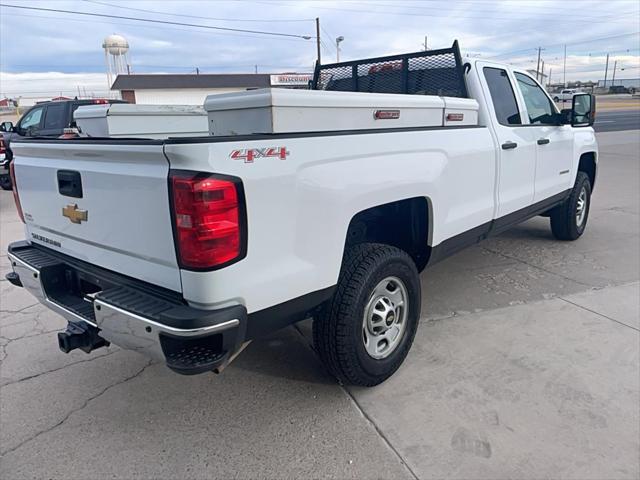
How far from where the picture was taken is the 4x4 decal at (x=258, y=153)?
2.13 meters

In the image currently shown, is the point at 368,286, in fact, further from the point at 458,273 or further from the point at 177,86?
the point at 177,86

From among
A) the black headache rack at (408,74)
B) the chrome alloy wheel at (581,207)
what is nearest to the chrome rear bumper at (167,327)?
the black headache rack at (408,74)

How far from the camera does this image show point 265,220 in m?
2.25

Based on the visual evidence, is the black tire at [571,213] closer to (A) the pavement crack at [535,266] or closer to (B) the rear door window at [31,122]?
(A) the pavement crack at [535,266]

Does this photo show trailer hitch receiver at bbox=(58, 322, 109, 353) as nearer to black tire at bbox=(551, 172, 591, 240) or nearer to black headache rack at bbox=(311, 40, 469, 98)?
black headache rack at bbox=(311, 40, 469, 98)

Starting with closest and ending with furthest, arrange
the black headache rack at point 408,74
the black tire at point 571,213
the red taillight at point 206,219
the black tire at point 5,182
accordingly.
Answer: the red taillight at point 206,219 → the black headache rack at point 408,74 → the black tire at point 571,213 → the black tire at point 5,182

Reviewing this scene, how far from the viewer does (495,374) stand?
10.8 feet

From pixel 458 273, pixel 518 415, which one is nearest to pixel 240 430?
pixel 518 415

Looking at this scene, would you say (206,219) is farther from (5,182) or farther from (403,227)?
(5,182)

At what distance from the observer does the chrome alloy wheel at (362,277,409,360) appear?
3059 millimetres

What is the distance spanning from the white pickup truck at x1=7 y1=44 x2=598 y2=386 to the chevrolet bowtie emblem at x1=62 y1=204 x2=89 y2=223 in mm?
11

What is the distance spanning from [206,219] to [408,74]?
3.02 meters

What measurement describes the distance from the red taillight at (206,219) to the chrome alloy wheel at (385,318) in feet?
3.63

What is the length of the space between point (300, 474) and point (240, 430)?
0.49 metres
